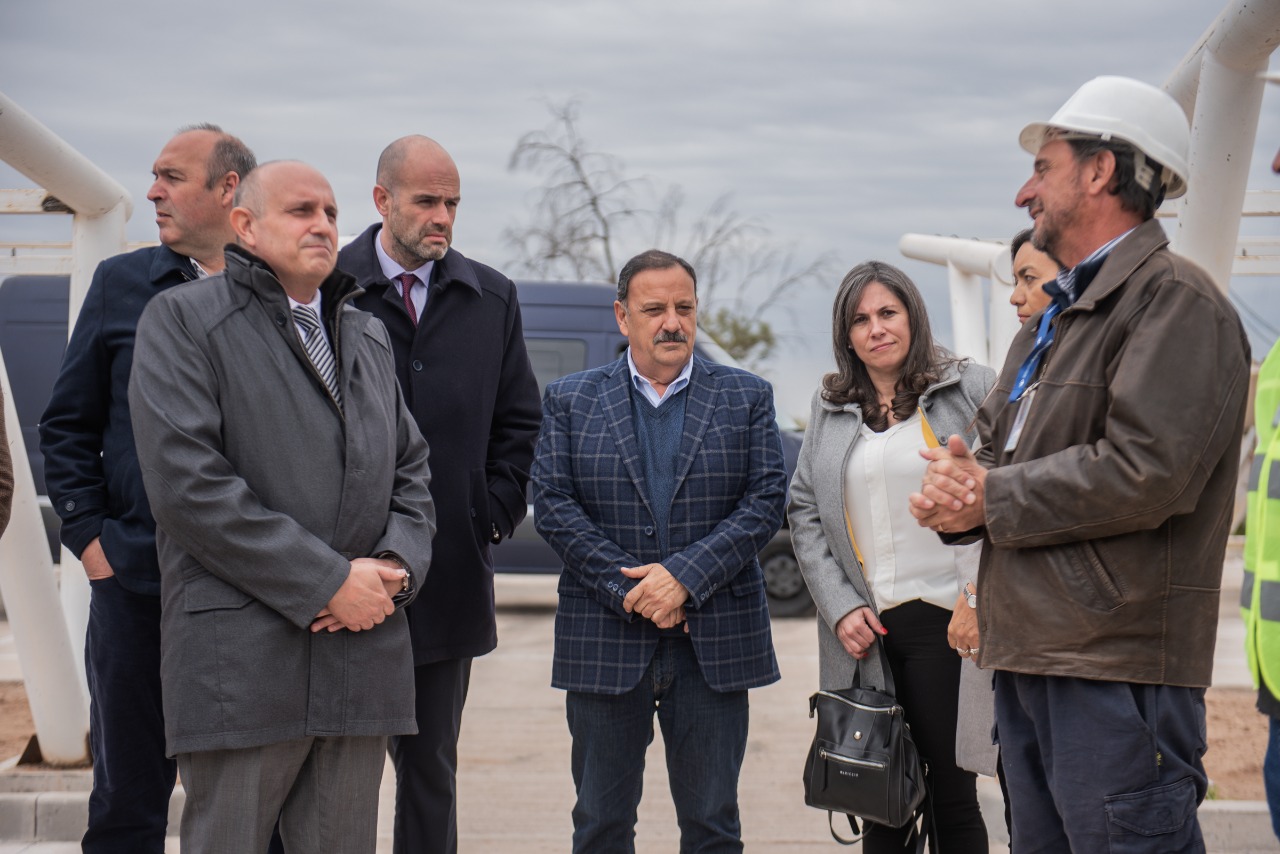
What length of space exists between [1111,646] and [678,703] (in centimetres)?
146

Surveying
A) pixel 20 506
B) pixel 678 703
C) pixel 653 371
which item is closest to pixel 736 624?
pixel 678 703

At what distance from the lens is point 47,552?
515 centimetres

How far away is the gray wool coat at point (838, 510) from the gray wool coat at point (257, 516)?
4.31 feet

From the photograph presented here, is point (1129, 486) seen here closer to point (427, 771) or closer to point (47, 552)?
point (427, 771)

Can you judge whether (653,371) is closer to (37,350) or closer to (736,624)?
(736,624)

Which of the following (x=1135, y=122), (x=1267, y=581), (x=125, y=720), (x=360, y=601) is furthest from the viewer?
(x=125, y=720)

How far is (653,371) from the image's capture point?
3.87m

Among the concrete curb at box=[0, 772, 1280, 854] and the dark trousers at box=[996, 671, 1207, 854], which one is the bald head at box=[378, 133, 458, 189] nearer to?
the dark trousers at box=[996, 671, 1207, 854]

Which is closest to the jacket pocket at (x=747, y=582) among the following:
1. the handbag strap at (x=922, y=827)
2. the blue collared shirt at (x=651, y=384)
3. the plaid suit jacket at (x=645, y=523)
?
the plaid suit jacket at (x=645, y=523)

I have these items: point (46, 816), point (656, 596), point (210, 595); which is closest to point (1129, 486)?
point (656, 596)

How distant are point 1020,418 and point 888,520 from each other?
100 centimetres

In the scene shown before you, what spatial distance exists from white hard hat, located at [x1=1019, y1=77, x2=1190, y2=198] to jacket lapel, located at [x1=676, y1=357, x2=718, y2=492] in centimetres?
135

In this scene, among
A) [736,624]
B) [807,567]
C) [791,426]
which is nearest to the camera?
[736,624]

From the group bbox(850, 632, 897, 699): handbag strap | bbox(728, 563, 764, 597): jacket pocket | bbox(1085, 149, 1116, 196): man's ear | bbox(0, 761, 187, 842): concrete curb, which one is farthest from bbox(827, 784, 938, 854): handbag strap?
bbox(0, 761, 187, 842): concrete curb
